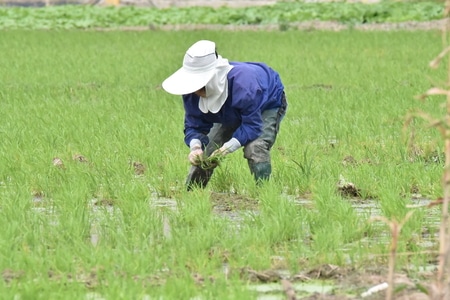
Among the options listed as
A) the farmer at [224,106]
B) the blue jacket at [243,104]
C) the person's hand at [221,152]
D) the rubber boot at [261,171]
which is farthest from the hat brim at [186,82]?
the rubber boot at [261,171]

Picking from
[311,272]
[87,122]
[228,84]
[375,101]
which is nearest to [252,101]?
[228,84]

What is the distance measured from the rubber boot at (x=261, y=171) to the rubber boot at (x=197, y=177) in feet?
0.74

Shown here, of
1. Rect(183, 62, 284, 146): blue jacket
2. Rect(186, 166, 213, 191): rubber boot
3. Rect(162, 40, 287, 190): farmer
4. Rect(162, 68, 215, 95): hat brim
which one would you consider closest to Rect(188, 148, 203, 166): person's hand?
Rect(162, 40, 287, 190): farmer

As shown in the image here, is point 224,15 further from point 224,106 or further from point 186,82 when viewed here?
point 186,82

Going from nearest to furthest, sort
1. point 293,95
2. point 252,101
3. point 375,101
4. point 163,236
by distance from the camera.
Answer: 1. point 163,236
2. point 252,101
3. point 375,101
4. point 293,95

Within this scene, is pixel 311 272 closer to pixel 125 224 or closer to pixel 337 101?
pixel 125 224

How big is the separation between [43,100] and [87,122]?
5.99 ft

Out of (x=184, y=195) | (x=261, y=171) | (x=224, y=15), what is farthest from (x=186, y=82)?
(x=224, y=15)

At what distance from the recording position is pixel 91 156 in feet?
21.2

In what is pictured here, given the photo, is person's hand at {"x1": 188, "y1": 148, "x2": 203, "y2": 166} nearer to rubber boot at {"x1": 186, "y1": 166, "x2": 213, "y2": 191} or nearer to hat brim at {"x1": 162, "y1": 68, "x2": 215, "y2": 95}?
rubber boot at {"x1": 186, "y1": 166, "x2": 213, "y2": 191}

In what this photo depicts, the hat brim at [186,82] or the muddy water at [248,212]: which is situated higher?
the hat brim at [186,82]

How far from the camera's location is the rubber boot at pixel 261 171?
5359mm

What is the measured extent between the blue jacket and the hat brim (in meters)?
0.21

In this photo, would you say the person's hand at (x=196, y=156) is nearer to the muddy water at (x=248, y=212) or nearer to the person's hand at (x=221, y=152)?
the person's hand at (x=221, y=152)
